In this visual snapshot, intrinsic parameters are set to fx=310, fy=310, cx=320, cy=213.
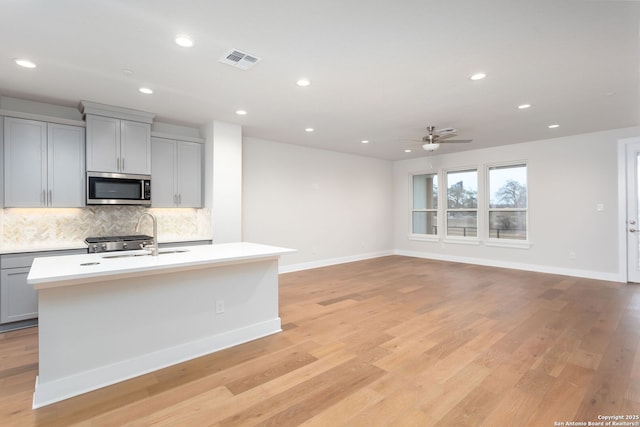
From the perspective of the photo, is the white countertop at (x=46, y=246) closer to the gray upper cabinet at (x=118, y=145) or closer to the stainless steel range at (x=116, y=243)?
the stainless steel range at (x=116, y=243)

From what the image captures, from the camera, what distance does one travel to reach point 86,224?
13.8 feet

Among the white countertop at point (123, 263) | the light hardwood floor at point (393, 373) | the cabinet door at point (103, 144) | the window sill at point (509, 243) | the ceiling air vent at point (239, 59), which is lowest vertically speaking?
the light hardwood floor at point (393, 373)

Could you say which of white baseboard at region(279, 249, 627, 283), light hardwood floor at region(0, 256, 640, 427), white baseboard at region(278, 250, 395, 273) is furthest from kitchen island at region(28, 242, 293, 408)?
white baseboard at region(279, 249, 627, 283)

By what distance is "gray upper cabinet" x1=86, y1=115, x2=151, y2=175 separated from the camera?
12.8 ft

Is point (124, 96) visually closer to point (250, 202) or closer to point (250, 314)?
point (250, 202)

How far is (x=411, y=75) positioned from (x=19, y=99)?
4576mm

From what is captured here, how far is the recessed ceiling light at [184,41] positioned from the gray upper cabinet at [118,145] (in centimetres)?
216

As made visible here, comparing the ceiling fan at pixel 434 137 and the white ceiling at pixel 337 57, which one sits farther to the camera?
the ceiling fan at pixel 434 137

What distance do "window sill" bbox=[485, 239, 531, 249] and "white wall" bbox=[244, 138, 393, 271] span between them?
248 cm

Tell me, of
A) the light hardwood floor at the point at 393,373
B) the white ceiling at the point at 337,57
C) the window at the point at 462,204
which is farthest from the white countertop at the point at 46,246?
the window at the point at 462,204

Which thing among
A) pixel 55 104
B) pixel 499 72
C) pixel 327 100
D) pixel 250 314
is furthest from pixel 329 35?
pixel 55 104

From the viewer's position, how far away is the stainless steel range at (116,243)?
3.73 meters

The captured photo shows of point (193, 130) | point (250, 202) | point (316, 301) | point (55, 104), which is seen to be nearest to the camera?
point (55, 104)

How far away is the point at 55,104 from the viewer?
154 inches
